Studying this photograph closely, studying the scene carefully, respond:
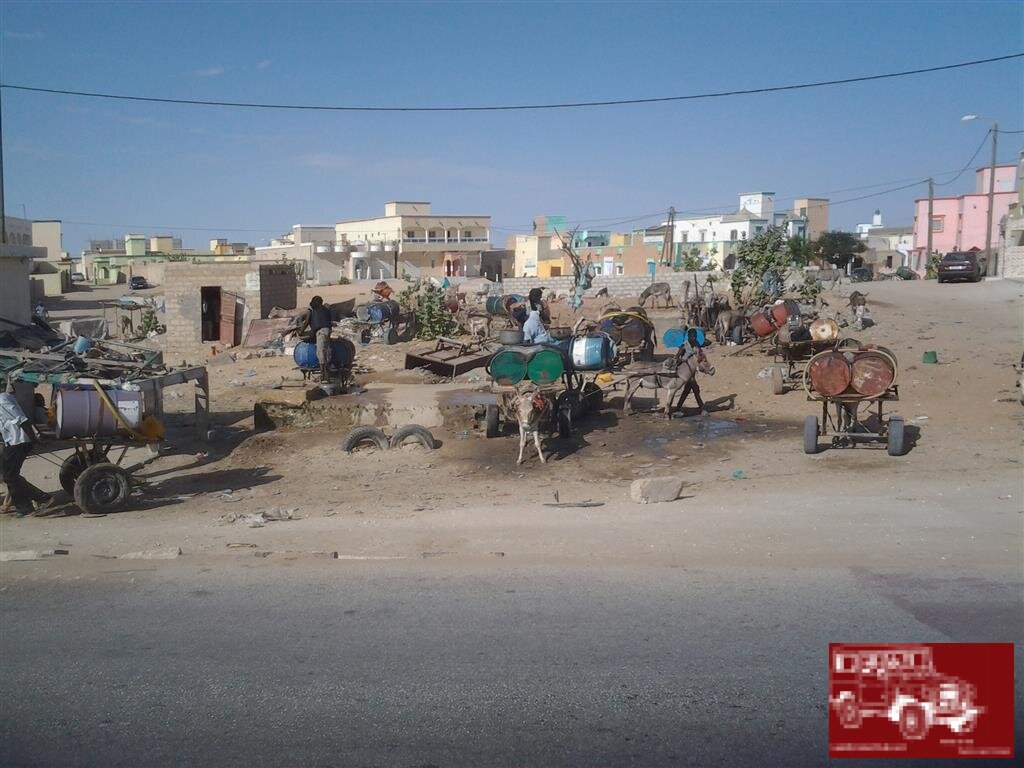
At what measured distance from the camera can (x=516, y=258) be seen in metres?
72.4

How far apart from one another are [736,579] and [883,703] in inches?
107

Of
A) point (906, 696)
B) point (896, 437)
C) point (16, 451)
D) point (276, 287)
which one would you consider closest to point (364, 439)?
point (16, 451)

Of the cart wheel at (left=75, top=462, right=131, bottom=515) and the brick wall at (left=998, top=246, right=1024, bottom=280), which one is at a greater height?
the brick wall at (left=998, top=246, right=1024, bottom=280)

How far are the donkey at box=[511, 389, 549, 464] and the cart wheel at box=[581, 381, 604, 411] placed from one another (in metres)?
2.58

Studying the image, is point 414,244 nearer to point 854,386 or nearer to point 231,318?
point 231,318

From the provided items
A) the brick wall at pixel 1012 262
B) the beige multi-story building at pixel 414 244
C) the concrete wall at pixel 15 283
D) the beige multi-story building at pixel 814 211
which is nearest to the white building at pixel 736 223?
the beige multi-story building at pixel 814 211

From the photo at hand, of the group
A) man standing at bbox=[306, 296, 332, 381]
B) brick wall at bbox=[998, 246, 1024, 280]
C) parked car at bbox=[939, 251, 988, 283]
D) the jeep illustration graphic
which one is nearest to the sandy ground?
man standing at bbox=[306, 296, 332, 381]

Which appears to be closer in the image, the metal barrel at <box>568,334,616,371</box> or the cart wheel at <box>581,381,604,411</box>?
the cart wheel at <box>581,381,604,411</box>

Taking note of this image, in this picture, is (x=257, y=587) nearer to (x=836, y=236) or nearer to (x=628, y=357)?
(x=628, y=357)

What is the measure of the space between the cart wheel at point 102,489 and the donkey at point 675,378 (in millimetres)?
7838

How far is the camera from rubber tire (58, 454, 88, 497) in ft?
34.9

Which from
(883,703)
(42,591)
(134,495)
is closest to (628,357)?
(134,495)

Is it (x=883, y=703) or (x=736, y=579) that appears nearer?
(x=883, y=703)

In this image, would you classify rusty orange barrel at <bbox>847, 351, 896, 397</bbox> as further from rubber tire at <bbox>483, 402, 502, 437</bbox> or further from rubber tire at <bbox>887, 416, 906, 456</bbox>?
rubber tire at <bbox>483, 402, 502, 437</bbox>
